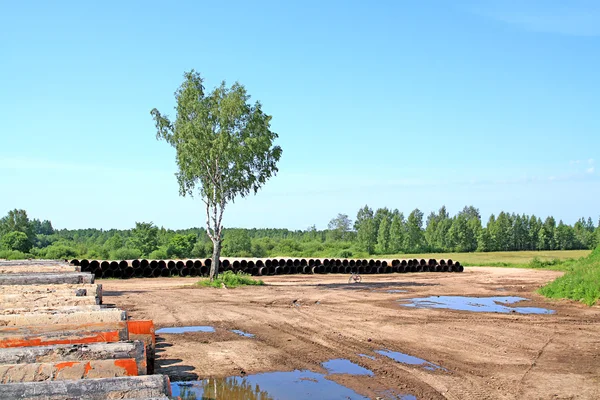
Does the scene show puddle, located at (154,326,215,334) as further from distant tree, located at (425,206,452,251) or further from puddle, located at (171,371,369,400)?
distant tree, located at (425,206,452,251)

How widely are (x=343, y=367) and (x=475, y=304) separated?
12.7m

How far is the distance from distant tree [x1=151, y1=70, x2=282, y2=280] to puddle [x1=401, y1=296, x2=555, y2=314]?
35.4 feet

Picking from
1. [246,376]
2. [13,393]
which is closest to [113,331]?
[13,393]

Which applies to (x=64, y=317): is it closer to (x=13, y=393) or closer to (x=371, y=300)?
(x=13, y=393)

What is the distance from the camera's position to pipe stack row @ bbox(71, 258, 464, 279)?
3200 centimetres

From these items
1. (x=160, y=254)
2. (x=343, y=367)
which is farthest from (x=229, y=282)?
(x=160, y=254)

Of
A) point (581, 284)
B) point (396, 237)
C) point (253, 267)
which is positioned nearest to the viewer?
point (581, 284)

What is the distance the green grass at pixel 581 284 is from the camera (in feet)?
67.3

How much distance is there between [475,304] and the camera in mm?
21359

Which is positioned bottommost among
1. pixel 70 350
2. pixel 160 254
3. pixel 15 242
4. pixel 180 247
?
pixel 70 350

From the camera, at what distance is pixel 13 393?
4.45 metres

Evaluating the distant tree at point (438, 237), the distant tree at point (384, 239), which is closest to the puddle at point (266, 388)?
the distant tree at point (384, 239)

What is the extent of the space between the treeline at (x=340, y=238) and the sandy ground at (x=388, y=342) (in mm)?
28322

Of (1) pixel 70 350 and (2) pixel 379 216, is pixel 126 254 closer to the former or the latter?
(1) pixel 70 350
